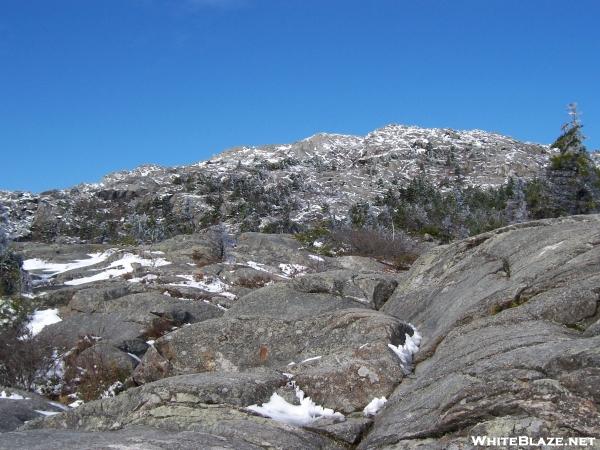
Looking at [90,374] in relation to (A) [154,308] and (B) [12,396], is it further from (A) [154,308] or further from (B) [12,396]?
(A) [154,308]

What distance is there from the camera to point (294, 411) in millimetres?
9156

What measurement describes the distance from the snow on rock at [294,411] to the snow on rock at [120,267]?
85.1 feet

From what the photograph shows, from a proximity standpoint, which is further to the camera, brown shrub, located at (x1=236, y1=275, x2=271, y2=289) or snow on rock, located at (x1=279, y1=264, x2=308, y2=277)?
snow on rock, located at (x1=279, y1=264, x2=308, y2=277)

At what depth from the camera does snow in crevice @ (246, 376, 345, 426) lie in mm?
8836

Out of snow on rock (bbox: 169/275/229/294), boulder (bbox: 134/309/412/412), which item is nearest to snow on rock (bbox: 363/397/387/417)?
boulder (bbox: 134/309/412/412)

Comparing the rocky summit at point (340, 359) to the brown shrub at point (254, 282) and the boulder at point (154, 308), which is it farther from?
the brown shrub at point (254, 282)

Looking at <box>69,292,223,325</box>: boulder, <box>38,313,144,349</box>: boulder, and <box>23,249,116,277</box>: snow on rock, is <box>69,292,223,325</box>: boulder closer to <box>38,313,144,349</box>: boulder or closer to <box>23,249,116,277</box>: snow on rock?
<box>38,313,144,349</box>: boulder

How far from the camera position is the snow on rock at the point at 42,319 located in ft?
73.0

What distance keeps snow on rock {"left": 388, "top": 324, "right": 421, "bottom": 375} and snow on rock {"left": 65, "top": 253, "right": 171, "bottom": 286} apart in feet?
82.0

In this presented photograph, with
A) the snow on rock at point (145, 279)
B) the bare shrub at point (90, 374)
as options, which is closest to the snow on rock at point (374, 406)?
the bare shrub at point (90, 374)

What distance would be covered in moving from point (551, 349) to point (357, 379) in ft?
11.3

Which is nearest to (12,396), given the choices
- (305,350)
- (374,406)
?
(305,350)

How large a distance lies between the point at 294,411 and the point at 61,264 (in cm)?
4294

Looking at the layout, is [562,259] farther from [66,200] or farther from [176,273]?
[66,200]
